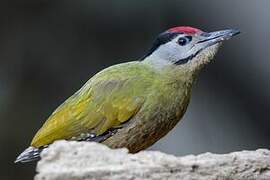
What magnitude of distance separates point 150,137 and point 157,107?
0.48 feet

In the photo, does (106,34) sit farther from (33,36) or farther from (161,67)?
(161,67)

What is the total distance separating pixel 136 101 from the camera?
4.04 meters

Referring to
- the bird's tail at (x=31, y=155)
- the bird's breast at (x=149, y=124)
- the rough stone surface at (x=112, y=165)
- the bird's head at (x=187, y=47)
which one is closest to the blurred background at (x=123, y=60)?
the bird's head at (x=187, y=47)

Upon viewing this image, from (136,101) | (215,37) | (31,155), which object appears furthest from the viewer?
(215,37)

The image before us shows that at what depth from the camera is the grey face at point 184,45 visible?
417cm

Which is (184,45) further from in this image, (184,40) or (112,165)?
(112,165)

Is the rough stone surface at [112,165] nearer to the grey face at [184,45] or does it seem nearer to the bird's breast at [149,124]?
the bird's breast at [149,124]

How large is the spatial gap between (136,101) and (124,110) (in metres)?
0.07

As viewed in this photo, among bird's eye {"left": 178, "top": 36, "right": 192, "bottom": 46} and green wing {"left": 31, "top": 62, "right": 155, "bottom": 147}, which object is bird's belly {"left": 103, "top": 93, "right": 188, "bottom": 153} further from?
bird's eye {"left": 178, "top": 36, "right": 192, "bottom": 46}

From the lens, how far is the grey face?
4.17 meters

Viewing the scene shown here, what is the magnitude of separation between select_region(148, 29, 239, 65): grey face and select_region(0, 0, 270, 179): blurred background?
170 centimetres

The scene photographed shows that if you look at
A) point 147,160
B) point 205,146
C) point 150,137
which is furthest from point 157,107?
point 205,146

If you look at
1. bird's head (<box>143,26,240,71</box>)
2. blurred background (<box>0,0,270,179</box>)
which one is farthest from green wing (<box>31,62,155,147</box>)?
blurred background (<box>0,0,270,179</box>)

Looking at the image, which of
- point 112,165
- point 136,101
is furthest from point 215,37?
point 112,165
